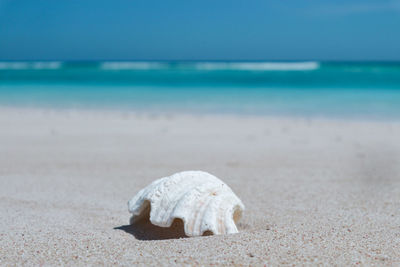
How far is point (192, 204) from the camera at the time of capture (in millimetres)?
2619

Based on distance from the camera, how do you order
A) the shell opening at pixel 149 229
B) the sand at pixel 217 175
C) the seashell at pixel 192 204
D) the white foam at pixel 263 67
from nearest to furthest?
the sand at pixel 217 175 < the seashell at pixel 192 204 < the shell opening at pixel 149 229 < the white foam at pixel 263 67

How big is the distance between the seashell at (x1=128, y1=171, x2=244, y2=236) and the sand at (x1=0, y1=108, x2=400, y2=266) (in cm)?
10

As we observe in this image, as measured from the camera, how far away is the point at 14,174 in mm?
4383

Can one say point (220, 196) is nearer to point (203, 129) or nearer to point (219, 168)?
point (219, 168)

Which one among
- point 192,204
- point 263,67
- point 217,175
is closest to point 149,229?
point 192,204

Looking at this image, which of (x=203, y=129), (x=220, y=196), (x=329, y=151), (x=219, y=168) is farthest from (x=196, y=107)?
(x=220, y=196)

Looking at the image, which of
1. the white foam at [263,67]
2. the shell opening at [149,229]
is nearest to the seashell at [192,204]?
the shell opening at [149,229]

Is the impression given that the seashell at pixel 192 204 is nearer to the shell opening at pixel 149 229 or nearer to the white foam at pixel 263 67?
the shell opening at pixel 149 229

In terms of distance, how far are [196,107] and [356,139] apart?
5486mm

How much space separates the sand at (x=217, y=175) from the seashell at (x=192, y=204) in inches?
4.1

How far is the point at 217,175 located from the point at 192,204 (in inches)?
77.8

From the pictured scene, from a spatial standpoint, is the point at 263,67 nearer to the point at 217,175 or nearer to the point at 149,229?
the point at 217,175

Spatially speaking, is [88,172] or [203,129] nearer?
[88,172]

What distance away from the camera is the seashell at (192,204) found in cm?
258
